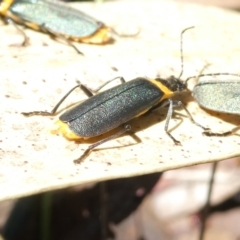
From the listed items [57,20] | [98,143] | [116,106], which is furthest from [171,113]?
[57,20]

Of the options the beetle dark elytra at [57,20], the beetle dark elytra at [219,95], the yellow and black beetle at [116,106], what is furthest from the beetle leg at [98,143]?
the beetle dark elytra at [57,20]

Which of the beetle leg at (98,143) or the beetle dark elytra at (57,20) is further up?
the beetle dark elytra at (57,20)

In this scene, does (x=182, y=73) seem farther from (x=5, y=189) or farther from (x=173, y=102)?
(x=5, y=189)

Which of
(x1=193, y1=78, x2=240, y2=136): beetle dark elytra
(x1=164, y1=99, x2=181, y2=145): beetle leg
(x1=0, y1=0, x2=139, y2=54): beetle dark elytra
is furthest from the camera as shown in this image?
(x1=0, y1=0, x2=139, y2=54): beetle dark elytra

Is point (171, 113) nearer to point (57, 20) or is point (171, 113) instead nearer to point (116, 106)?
point (116, 106)

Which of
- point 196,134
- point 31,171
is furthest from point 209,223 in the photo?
point 31,171

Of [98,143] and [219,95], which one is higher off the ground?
[219,95]

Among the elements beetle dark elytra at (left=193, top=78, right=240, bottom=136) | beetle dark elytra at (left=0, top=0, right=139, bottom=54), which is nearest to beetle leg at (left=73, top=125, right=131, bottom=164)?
beetle dark elytra at (left=193, top=78, right=240, bottom=136)

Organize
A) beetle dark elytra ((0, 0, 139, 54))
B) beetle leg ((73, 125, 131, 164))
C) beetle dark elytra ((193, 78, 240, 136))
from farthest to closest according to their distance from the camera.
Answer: beetle dark elytra ((0, 0, 139, 54)) → beetle dark elytra ((193, 78, 240, 136)) → beetle leg ((73, 125, 131, 164))

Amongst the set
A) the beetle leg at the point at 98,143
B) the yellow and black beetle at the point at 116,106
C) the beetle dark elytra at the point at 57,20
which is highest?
the beetle dark elytra at the point at 57,20

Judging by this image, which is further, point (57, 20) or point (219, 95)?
point (57, 20)

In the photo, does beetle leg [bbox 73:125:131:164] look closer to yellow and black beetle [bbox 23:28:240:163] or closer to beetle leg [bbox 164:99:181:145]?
yellow and black beetle [bbox 23:28:240:163]

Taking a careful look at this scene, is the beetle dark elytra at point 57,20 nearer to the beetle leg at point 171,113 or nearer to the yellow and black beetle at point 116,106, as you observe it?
the yellow and black beetle at point 116,106
